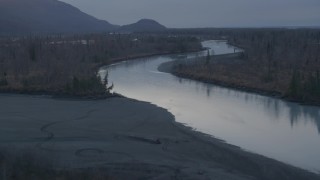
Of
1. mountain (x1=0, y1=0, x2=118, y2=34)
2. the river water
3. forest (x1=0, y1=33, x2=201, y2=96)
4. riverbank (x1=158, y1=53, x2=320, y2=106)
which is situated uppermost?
mountain (x1=0, y1=0, x2=118, y2=34)

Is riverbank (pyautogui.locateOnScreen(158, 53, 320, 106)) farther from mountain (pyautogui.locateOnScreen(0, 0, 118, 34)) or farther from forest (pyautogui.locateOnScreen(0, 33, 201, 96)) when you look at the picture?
mountain (pyautogui.locateOnScreen(0, 0, 118, 34))

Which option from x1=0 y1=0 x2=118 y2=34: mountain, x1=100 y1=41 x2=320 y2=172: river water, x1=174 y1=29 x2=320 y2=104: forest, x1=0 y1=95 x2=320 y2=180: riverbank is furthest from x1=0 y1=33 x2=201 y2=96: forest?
x1=0 y1=0 x2=118 y2=34: mountain

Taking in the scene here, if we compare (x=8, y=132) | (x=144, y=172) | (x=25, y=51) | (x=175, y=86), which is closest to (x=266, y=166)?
(x=144, y=172)

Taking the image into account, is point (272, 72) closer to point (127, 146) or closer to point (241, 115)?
point (241, 115)

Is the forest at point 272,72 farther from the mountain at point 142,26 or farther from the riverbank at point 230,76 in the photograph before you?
the mountain at point 142,26

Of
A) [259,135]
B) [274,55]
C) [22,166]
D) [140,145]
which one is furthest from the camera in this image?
[274,55]

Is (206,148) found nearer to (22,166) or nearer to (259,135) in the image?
(259,135)
